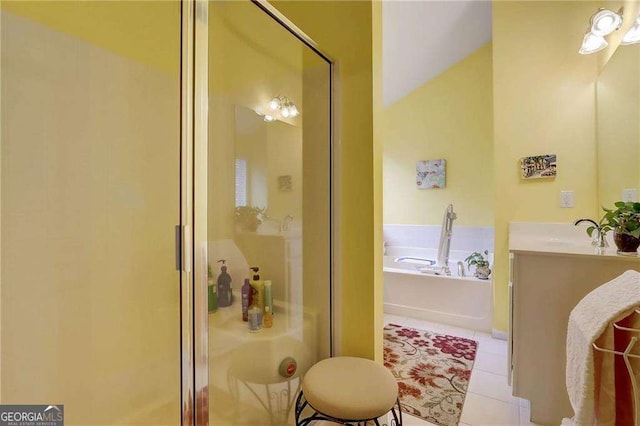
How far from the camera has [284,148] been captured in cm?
146

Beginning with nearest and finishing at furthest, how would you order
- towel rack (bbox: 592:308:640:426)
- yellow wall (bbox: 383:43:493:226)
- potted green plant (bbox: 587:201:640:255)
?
1. towel rack (bbox: 592:308:640:426)
2. potted green plant (bbox: 587:201:640:255)
3. yellow wall (bbox: 383:43:493:226)

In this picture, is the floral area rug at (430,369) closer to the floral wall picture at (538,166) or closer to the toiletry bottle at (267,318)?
the toiletry bottle at (267,318)

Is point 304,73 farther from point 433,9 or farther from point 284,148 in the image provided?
point 433,9

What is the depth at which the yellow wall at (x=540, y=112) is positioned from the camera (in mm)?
2170

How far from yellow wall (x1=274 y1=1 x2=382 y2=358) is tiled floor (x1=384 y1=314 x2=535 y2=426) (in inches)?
24.8

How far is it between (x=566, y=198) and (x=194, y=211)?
269 cm

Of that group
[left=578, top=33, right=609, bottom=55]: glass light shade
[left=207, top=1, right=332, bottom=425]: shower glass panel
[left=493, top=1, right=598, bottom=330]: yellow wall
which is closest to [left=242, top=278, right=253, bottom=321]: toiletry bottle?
[left=207, top=1, right=332, bottom=425]: shower glass panel

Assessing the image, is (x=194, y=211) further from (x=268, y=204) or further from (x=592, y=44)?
(x=592, y=44)

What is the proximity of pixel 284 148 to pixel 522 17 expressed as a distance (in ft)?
8.26

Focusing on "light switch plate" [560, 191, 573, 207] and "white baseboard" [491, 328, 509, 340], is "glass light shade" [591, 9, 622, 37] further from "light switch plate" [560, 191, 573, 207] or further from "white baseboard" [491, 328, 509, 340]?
"white baseboard" [491, 328, 509, 340]

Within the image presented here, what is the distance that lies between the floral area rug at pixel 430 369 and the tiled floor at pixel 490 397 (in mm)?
42

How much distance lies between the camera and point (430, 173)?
3590 millimetres

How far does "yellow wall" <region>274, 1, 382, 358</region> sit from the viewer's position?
1.36 metres

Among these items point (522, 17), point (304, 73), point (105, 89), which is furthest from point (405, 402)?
point (522, 17)
